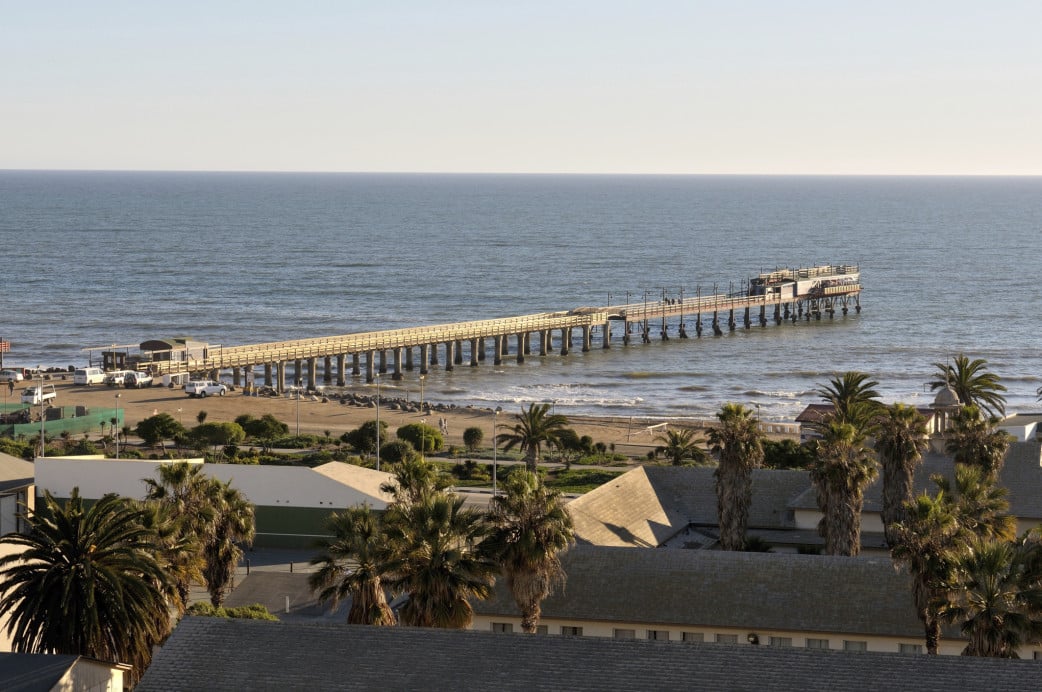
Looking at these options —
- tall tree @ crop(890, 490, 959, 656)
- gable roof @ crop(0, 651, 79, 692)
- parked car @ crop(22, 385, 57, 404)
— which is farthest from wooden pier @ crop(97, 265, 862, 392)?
gable roof @ crop(0, 651, 79, 692)

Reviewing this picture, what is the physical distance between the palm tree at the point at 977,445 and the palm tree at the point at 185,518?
23800 mm

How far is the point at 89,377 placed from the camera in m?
94.1

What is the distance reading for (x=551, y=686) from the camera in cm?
2720

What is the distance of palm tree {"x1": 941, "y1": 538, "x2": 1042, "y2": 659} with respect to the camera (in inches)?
1191

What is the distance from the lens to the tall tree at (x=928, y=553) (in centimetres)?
3425

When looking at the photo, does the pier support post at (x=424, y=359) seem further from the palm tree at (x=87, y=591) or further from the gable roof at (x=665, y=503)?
the palm tree at (x=87, y=591)

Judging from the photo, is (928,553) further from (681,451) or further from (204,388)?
(204,388)

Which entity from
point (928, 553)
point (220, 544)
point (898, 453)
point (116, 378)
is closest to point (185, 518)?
point (220, 544)

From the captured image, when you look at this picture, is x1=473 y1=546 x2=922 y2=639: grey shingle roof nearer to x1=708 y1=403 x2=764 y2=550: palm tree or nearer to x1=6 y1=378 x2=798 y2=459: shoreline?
x1=708 y1=403 x2=764 y2=550: palm tree

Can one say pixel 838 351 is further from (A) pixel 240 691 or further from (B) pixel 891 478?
(A) pixel 240 691

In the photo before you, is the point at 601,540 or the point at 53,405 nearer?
the point at 601,540

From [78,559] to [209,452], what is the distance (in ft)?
133

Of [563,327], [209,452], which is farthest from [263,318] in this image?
[209,452]

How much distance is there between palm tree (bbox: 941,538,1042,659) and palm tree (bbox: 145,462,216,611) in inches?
666
